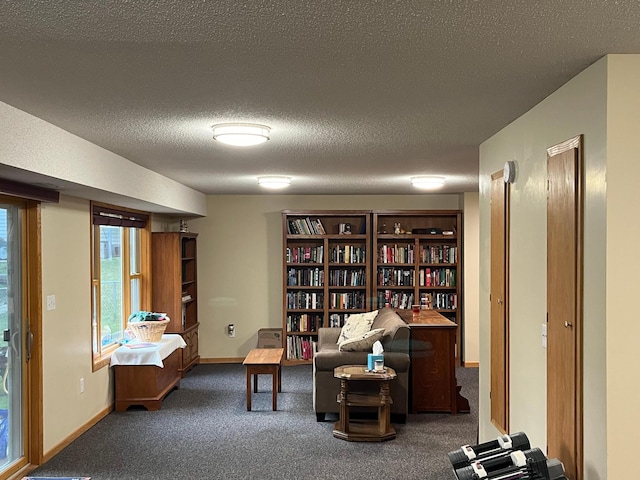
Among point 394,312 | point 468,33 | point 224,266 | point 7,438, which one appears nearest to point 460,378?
point 394,312

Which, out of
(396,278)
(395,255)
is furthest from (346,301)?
(395,255)

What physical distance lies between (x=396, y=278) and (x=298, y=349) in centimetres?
166

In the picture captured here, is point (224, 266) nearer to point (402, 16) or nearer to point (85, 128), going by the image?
point (85, 128)

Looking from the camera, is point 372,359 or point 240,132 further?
point 372,359

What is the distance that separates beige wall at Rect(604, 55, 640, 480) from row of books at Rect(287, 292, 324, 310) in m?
6.38

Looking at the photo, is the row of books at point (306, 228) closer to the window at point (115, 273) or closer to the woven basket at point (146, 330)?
the window at point (115, 273)

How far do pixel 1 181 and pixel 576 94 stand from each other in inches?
128

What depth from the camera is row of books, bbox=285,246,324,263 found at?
8.51 metres

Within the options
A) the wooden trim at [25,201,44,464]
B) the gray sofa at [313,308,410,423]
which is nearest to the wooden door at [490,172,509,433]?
the gray sofa at [313,308,410,423]

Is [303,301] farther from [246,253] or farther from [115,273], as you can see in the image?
[115,273]

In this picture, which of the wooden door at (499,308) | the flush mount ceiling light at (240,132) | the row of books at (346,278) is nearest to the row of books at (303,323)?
→ the row of books at (346,278)

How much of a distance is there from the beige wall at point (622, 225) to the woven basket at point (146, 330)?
5.02 meters

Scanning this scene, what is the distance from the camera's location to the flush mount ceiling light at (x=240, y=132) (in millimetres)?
3553

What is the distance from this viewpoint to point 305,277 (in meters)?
8.52
